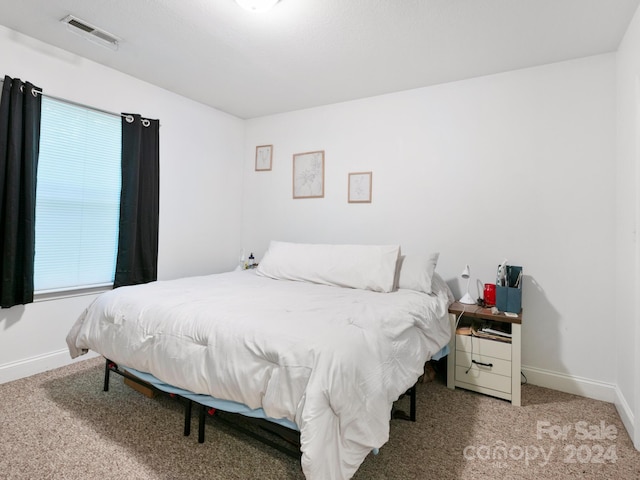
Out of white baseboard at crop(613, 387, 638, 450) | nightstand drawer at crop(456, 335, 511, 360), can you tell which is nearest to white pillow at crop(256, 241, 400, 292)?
nightstand drawer at crop(456, 335, 511, 360)

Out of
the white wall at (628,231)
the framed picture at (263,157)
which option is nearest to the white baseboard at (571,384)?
the white wall at (628,231)

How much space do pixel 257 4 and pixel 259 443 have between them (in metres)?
2.41

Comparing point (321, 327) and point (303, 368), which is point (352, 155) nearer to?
point (321, 327)

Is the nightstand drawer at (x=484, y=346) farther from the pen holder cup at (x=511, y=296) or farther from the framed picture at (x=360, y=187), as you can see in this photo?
the framed picture at (x=360, y=187)

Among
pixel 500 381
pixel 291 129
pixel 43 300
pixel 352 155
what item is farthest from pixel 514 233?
pixel 43 300

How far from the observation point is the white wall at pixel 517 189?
249cm

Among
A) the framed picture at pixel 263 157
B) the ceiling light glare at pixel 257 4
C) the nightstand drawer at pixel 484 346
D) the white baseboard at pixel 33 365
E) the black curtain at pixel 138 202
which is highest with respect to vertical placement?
the ceiling light glare at pixel 257 4

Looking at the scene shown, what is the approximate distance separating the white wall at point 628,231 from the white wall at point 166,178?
3.59 m

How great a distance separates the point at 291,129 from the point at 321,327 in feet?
9.52

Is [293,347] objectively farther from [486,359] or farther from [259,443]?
[486,359]

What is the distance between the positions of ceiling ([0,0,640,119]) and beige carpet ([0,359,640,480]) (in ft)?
8.08

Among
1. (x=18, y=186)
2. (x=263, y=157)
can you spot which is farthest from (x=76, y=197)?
(x=263, y=157)

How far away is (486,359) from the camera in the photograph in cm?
242

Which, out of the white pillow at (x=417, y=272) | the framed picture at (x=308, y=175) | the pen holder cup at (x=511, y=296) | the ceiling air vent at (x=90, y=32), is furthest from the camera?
the framed picture at (x=308, y=175)
